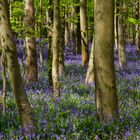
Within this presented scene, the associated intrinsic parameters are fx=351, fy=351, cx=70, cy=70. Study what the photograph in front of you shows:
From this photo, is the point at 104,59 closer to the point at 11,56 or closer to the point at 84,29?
the point at 11,56

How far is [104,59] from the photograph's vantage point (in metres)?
6.08

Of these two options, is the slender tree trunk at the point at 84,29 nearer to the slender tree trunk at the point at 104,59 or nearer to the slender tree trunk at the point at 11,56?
the slender tree trunk at the point at 104,59

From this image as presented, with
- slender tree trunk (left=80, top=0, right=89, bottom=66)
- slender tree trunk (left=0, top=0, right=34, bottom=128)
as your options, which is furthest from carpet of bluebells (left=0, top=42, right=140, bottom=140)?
slender tree trunk (left=80, top=0, right=89, bottom=66)

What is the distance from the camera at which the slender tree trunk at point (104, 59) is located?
5.95 meters

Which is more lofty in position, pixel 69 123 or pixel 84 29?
pixel 84 29

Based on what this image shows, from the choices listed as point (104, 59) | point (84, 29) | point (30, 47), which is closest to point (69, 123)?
point (104, 59)

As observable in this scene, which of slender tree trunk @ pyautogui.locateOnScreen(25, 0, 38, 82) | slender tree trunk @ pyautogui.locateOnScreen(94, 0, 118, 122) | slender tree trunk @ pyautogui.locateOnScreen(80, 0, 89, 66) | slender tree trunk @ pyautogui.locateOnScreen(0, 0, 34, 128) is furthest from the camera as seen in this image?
slender tree trunk @ pyautogui.locateOnScreen(80, 0, 89, 66)

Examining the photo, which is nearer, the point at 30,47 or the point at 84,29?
the point at 30,47

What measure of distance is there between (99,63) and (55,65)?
2821mm

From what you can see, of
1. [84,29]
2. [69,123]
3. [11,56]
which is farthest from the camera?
[84,29]

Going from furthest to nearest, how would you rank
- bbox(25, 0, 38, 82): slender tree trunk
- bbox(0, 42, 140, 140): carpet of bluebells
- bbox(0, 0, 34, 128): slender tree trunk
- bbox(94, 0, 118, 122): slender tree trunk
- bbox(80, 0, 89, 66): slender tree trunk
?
bbox(80, 0, 89, 66): slender tree trunk < bbox(25, 0, 38, 82): slender tree trunk < bbox(94, 0, 118, 122): slender tree trunk < bbox(0, 42, 140, 140): carpet of bluebells < bbox(0, 0, 34, 128): slender tree trunk

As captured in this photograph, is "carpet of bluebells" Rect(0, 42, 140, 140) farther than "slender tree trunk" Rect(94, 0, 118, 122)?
No

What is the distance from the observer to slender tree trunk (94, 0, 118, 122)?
5945mm

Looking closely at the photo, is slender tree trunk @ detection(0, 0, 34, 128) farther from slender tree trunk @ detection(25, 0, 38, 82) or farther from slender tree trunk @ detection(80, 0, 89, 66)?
slender tree trunk @ detection(80, 0, 89, 66)
